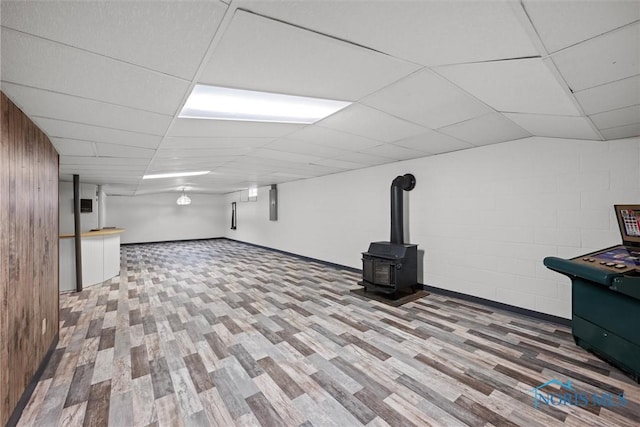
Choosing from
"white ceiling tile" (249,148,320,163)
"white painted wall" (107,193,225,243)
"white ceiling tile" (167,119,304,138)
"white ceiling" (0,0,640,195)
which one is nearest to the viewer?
"white ceiling" (0,0,640,195)

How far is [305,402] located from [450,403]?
3.51ft

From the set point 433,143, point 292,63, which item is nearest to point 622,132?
point 433,143

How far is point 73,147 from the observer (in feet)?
9.63

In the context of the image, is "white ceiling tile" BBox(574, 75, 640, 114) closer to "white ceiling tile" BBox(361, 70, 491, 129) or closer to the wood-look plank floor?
"white ceiling tile" BBox(361, 70, 491, 129)

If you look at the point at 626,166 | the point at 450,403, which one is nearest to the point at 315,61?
the point at 450,403

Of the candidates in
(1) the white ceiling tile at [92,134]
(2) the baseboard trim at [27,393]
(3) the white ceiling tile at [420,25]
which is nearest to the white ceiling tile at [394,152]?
(3) the white ceiling tile at [420,25]

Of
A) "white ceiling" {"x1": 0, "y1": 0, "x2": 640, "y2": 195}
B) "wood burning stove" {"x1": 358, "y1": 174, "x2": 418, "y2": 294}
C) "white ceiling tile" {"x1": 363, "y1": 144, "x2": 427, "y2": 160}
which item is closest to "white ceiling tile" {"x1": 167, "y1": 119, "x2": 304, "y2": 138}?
"white ceiling" {"x1": 0, "y1": 0, "x2": 640, "y2": 195}

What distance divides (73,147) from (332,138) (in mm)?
2977

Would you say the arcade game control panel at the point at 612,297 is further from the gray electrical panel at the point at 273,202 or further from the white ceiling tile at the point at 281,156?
the gray electrical panel at the point at 273,202

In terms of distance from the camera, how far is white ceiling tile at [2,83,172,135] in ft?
5.41

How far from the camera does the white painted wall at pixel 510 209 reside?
2.93 meters

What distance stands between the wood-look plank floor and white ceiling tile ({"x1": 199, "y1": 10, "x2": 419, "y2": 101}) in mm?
2281

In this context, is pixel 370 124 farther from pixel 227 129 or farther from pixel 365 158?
pixel 365 158

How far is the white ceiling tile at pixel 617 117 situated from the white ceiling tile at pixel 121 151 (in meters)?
4.66
